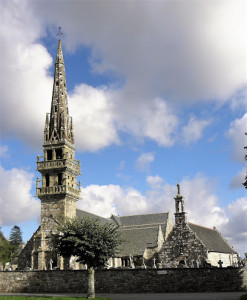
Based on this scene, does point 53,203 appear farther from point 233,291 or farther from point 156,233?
point 233,291

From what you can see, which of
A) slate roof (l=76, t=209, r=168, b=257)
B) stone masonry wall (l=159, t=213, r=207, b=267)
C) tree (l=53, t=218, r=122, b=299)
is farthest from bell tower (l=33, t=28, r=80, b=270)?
tree (l=53, t=218, r=122, b=299)

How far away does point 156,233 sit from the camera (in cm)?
6378

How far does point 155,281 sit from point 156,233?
98.2 feet

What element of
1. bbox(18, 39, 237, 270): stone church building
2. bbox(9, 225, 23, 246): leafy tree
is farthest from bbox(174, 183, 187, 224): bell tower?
bbox(9, 225, 23, 246): leafy tree

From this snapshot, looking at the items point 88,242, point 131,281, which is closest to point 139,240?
point 131,281

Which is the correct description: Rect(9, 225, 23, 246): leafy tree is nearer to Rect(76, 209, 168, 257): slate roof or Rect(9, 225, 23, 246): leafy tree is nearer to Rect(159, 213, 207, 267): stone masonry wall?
Rect(76, 209, 168, 257): slate roof

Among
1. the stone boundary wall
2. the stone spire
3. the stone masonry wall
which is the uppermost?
the stone spire

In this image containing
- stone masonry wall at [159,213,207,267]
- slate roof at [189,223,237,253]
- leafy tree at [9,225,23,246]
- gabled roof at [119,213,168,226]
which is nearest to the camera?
stone masonry wall at [159,213,207,267]

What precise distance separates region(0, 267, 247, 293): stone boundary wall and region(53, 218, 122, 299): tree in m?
5.77

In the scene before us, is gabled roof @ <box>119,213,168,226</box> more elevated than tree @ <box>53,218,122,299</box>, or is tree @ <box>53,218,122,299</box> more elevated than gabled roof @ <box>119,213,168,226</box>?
gabled roof @ <box>119,213,168,226</box>

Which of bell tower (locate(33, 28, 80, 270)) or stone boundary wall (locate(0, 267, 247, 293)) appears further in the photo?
bell tower (locate(33, 28, 80, 270))

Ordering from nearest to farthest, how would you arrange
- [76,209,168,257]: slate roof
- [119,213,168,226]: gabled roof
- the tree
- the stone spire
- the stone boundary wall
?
the tree < the stone boundary wall < the stone spire < [76,209,168,257]: slate roof < [119,213,168,226]: gabled roof

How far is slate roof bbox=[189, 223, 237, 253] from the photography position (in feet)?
167

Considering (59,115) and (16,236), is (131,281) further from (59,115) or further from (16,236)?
(16,236)
